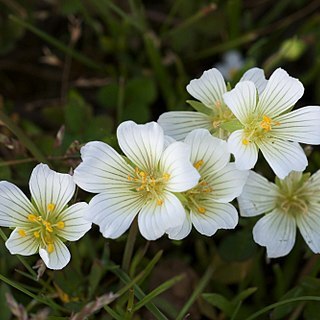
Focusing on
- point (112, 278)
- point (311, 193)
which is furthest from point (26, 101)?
point (311, 193)

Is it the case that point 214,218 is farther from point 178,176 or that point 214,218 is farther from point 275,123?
point 275,123

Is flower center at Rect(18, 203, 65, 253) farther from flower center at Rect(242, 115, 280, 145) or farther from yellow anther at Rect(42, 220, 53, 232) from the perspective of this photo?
flower center at Rect(242, 115, 280, 145)

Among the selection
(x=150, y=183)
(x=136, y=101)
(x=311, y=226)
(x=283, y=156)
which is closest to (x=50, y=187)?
(x=150, y=183)

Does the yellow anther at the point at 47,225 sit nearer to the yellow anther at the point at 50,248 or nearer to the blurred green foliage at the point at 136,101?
the yellow anther at the point at 50,248

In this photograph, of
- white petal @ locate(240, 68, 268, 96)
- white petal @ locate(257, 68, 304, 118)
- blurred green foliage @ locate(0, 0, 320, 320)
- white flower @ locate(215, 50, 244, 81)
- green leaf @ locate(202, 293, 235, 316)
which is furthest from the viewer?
white flower @ locate(215, 50, 244, 81)

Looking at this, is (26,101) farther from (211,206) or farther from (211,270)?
(211,206)

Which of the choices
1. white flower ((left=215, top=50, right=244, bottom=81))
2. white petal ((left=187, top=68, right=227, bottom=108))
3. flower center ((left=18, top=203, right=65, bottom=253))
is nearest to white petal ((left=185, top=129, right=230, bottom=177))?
white petal ((left=187, top=68, right=227, bottom=108))
